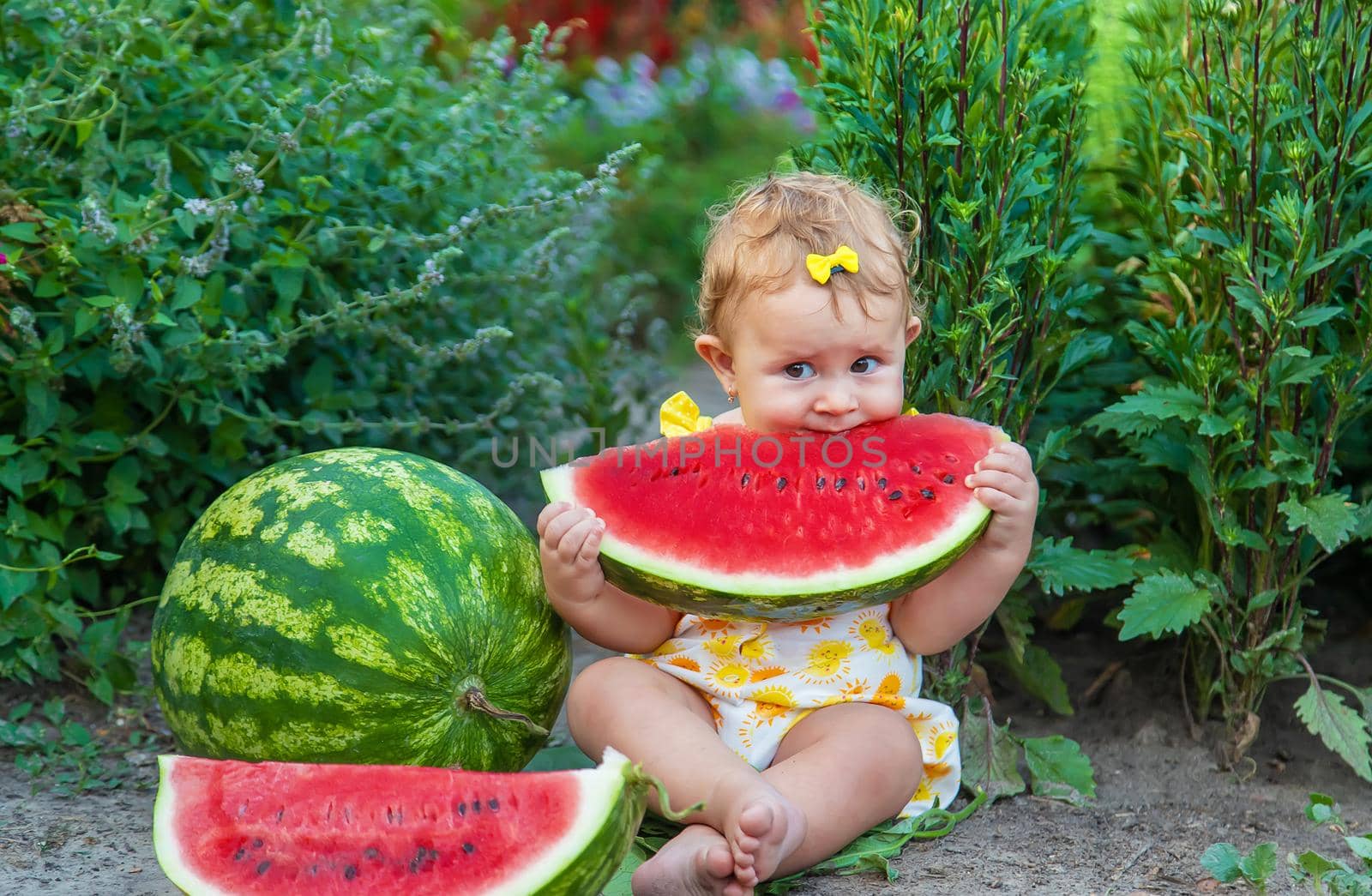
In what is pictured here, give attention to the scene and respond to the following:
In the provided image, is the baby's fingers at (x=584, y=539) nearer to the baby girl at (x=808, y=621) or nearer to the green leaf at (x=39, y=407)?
the baby girl at (x=808, y=621)

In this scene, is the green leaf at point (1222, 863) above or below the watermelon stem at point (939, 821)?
above

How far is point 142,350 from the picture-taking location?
324 cm

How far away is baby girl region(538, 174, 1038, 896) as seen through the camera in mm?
2510

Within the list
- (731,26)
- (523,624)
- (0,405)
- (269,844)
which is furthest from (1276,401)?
(731,26)

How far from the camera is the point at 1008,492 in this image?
2531 millimetres

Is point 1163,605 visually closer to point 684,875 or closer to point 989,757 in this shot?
point 989,757

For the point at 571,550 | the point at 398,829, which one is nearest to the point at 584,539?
the point at 571,550

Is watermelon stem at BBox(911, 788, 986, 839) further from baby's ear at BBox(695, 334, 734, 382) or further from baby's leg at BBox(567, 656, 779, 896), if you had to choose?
baby's ear at BBox(695, 334, 734, 382)

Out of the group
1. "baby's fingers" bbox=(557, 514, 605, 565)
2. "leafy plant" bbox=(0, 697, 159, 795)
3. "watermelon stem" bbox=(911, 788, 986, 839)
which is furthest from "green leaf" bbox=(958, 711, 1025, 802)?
"leafy plant" bbox=(0, 697, 159, 795)

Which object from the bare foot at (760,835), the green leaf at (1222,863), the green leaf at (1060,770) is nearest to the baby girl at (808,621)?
the bare foot at (760,835)

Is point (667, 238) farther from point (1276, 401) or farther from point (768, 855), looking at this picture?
point (768, 855)

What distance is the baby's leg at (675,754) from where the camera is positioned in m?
2.24

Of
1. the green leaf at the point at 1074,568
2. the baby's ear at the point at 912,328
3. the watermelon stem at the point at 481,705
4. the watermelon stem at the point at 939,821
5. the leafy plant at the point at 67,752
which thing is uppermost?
the baby's ear at the point at 912,328

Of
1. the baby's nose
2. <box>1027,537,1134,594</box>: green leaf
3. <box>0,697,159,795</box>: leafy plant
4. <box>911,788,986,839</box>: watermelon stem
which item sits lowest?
<box>0,697,159,795</box>: leafy plant
